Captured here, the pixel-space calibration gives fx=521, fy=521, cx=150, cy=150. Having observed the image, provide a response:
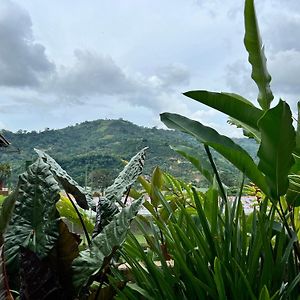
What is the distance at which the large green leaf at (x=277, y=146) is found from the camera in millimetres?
840

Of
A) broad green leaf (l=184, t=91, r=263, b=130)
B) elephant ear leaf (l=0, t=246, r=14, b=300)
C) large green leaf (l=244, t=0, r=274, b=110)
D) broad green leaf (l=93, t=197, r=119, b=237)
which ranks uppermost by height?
large green leaf (l=244, t=0, r=274, b=110)

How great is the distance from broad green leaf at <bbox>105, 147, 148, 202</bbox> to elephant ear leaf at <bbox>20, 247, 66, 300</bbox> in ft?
0.89

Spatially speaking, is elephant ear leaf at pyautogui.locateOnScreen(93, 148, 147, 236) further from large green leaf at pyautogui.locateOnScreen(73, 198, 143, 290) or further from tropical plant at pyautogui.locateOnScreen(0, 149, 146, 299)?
large green leaf at pyautogui.locateOnScreen(73, 198, 143, 290)

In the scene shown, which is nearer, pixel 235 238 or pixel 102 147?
pixel 235 238

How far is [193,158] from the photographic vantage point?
1097mm

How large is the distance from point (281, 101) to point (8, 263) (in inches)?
23.3

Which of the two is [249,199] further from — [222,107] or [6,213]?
[6,213]

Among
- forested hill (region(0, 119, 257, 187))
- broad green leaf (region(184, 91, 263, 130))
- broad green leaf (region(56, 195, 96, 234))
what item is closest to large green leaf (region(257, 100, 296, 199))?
broad green leaf (region(184, 91, 263, 130))

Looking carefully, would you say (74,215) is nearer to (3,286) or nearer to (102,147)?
(3,286)

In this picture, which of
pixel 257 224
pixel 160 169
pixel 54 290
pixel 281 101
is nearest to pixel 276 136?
pixel 281 101

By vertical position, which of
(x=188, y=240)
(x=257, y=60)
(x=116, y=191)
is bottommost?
(x=188, y=240)

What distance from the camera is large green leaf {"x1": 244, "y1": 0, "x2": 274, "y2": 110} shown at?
1.14 meters

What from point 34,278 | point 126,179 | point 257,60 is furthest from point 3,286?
point 257,60

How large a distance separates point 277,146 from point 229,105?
15 centimetres
